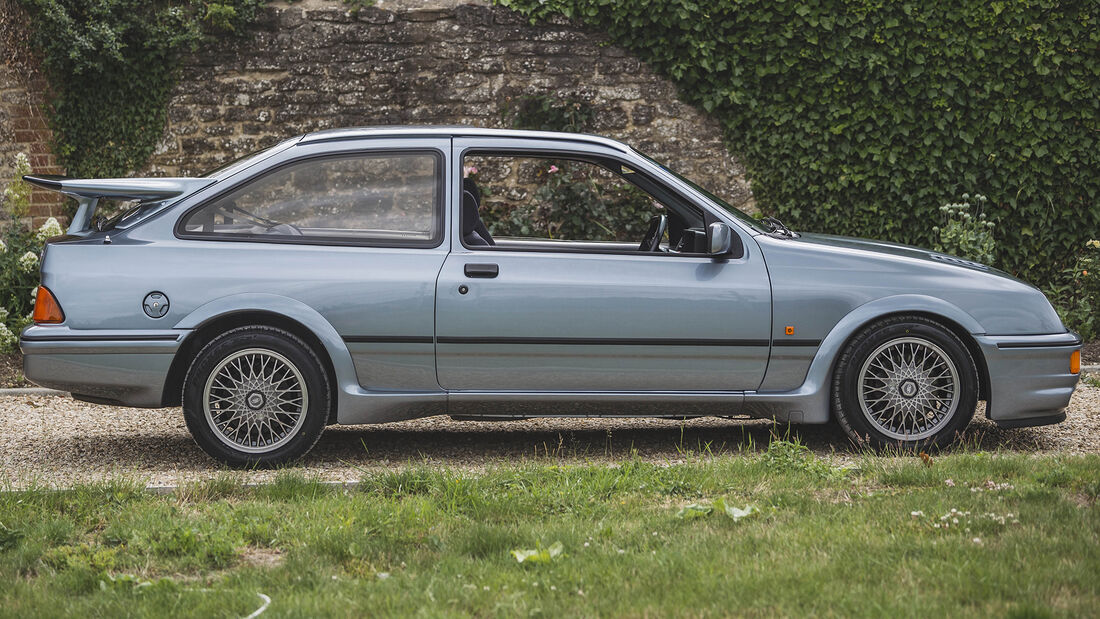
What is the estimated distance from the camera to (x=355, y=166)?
18.0ft

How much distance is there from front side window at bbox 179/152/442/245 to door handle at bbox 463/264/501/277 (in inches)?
9.4

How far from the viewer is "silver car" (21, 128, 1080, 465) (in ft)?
16.8

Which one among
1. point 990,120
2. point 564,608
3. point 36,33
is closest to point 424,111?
point 36,33

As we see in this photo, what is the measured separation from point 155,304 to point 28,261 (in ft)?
14.3

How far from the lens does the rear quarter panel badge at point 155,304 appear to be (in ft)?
16.7

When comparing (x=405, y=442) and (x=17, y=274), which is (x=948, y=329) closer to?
(x=405, y=442)

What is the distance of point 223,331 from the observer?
5.21m

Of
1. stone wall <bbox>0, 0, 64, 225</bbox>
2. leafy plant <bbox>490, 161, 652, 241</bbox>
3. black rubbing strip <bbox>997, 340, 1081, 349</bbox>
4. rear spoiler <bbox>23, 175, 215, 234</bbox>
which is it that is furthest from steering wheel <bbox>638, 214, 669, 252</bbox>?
stone wall <bbox>0, 0, 64, 225</bbox>

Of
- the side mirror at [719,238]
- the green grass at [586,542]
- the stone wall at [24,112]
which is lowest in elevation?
the green grass at [586,542]

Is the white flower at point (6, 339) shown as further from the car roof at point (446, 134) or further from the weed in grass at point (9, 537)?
the weed in grass at point (9, 537)

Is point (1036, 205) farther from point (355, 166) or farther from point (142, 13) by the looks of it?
point (142, 13)

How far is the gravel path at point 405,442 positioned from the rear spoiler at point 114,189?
4.09 ft

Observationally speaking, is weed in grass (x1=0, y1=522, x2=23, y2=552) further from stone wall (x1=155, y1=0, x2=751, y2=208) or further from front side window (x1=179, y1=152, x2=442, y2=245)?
stone wall (x1=155, y1=0, x2=751, y2=208)

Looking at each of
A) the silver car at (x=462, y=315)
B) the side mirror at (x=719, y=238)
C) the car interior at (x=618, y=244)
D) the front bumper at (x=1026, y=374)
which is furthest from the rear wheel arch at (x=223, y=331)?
the front bumper at (x=1026, y=374)
